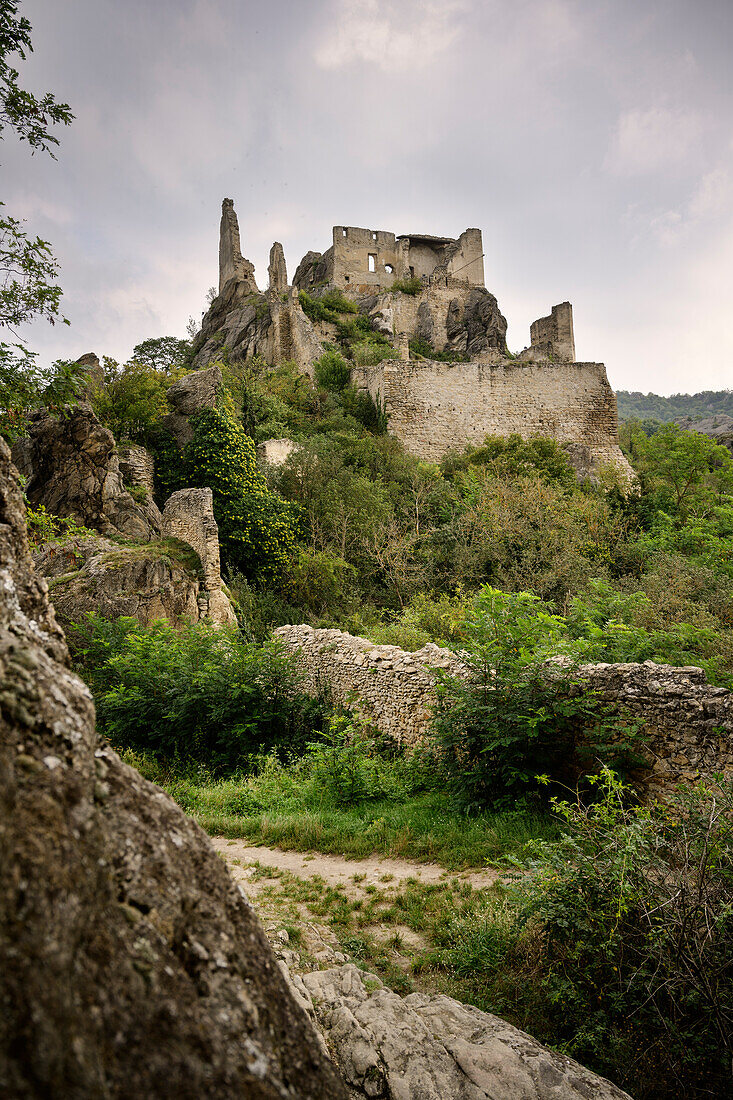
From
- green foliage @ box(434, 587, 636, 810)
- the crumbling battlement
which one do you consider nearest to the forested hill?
the crumbling battlement

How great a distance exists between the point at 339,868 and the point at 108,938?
466 centimetres

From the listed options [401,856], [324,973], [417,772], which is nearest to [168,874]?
[324,973]

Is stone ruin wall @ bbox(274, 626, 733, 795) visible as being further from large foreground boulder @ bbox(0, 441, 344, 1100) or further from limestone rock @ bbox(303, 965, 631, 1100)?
large foreground boulder @ bbox(0, 441, 344, 1100)

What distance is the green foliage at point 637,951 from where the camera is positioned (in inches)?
108

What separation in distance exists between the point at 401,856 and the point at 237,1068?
4624mm

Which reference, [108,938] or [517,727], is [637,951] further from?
[517,727]

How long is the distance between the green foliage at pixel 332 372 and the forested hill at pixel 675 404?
178ft

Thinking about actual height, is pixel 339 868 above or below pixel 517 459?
below

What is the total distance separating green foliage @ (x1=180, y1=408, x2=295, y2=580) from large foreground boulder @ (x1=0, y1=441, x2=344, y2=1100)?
13.4 meters

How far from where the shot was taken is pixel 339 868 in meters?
5.38

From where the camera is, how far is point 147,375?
1702 centimetres

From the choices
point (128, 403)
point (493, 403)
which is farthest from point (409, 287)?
point (128, 403)

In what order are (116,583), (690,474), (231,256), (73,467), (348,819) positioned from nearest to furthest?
(348,819) → (116,583) → (73,467) → (690,474) → (231,256)

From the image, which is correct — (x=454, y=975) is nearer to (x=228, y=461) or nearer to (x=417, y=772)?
(x=417, y=772)
